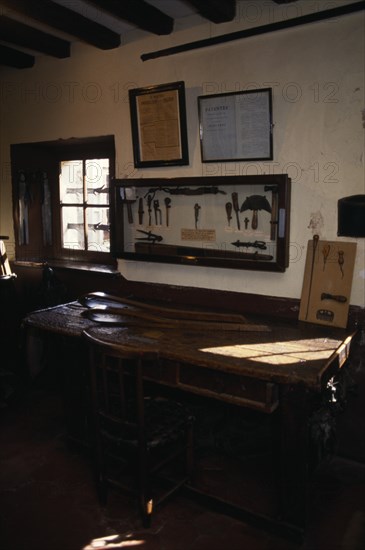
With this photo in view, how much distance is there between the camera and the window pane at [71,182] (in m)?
4.17

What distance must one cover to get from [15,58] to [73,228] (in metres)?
1.48

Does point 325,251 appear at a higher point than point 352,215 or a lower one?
lower

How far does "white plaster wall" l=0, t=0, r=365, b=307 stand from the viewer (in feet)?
Answer: 8.56

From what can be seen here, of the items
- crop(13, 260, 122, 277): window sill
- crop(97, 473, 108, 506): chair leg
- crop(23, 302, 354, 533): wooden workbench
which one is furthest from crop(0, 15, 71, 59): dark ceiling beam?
crop(97, 473, 108, 506): chair leg

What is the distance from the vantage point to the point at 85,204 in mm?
4121

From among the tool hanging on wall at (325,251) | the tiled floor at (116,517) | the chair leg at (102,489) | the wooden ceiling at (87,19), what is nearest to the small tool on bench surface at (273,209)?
the tool hanging on wall at (325,251)

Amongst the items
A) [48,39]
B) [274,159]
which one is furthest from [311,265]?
[48,39]

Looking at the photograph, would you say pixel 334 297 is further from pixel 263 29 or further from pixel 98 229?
pixel 98 229

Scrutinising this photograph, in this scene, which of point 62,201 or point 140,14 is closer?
point 140,14

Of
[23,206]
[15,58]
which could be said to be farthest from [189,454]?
[15,58]

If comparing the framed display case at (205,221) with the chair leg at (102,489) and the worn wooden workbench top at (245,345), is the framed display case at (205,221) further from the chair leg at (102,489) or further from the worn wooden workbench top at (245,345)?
the chair leg at (102,489)

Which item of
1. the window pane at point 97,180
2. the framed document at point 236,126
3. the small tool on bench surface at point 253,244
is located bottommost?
the small tool on bench surface at point 253,244

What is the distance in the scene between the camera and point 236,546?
7.26ft

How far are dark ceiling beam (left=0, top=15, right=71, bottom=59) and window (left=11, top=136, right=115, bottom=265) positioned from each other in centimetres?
70
